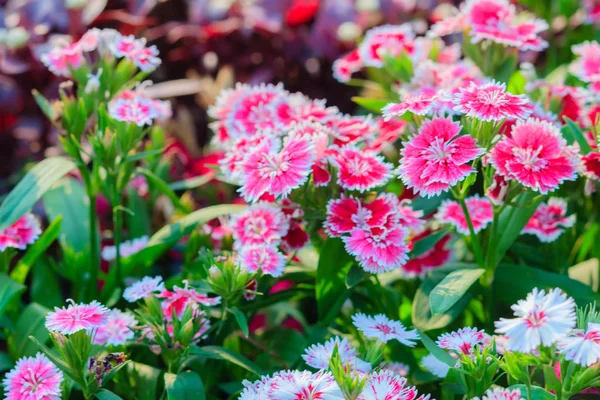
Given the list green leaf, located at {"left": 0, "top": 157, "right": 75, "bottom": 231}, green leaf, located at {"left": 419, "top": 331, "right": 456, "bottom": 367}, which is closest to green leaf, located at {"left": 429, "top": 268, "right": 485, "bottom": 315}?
green leaf, located at {"left": 419, "top": 331, "right": 456, "bottom": 367}

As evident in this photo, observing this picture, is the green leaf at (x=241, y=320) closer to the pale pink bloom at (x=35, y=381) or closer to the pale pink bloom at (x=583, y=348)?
the pale pink bloom at (x=35, y=381)

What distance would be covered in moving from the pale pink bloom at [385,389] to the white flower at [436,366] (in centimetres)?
17

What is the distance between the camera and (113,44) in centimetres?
124

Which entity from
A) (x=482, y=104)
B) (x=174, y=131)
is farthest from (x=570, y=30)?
(x=482, y=104)

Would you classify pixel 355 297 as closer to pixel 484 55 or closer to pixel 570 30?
pixel 484 55

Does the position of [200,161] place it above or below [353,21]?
below

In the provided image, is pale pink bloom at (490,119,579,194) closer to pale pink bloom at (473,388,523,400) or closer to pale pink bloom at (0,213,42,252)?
pale pink bloom at (473,388,523,400)

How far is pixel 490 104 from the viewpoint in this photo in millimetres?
974

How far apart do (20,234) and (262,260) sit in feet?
1.37

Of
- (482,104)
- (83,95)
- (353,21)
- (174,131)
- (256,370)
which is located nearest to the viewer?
(482,104)

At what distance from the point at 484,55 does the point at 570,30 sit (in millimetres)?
782

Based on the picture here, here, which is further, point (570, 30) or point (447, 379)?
point (570, 30)

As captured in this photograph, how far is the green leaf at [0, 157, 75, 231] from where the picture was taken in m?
1.17

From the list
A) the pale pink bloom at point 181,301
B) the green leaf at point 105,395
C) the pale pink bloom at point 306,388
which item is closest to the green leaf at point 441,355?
the pale pink bloom at point 306,388
